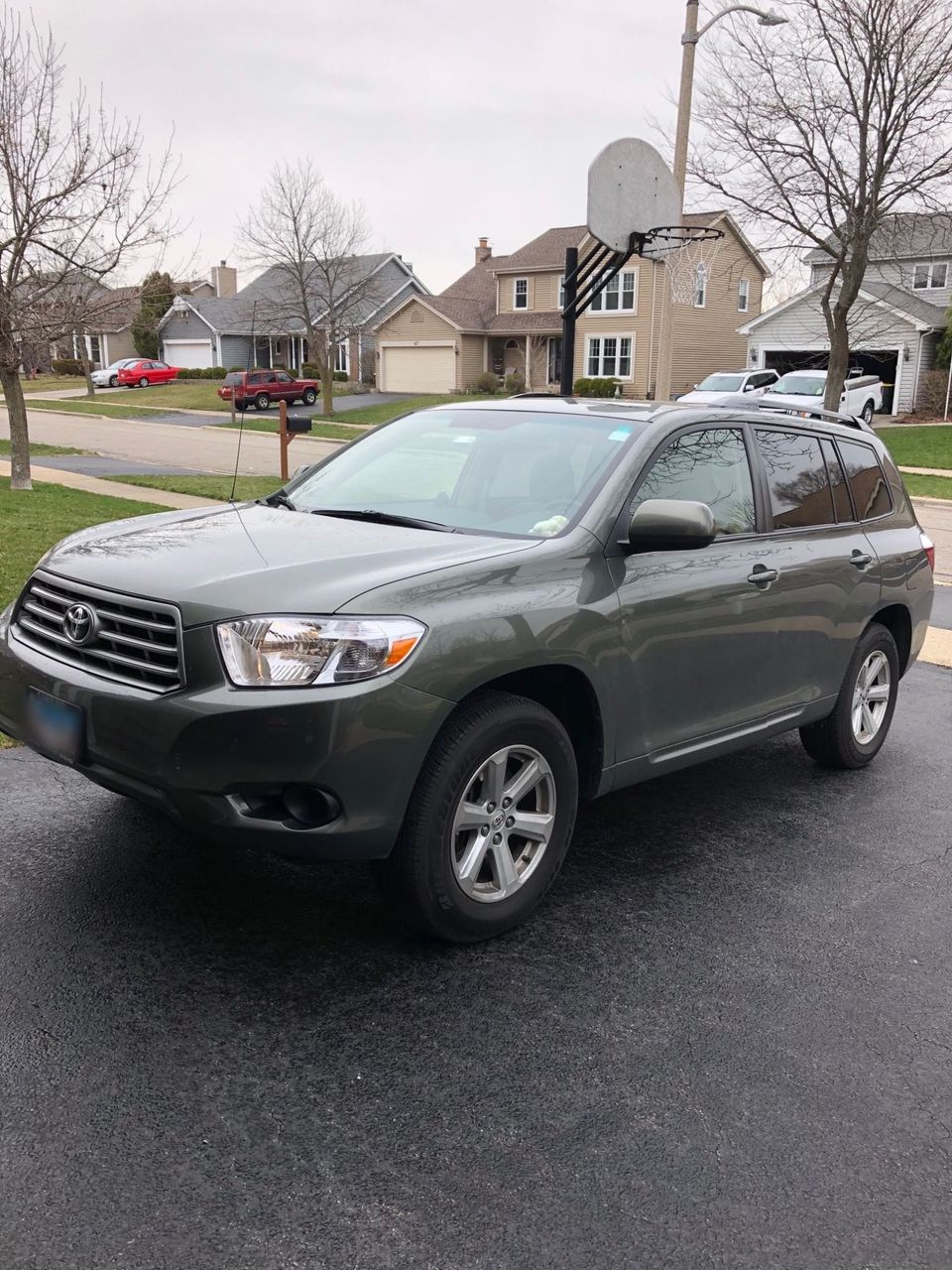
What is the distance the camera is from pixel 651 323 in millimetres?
44906

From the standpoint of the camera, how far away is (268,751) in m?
3.20

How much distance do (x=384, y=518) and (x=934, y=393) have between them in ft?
123

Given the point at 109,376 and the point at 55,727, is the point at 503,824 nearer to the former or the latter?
the point at 55,727

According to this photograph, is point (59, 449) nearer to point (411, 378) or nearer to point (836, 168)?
point (836, 168)

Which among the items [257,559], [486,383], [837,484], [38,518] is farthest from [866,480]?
[486,383]

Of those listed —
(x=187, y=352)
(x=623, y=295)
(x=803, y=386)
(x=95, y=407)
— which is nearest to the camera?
(x=803, y=386)

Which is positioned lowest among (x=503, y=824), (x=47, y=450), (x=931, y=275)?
(x=47, y=450)

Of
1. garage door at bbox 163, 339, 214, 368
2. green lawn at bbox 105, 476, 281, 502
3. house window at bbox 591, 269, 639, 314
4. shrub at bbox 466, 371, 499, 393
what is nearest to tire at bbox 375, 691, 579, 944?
green lawn at bbox 105, 476, 281, 502

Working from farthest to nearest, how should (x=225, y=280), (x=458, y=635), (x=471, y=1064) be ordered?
(x=225, y=280), (x=458, y=635), (x=471, y=1064)

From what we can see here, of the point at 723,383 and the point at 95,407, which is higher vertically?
the point at 723,383

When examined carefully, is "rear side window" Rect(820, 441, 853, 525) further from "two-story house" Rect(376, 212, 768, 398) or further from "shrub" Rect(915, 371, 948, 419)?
"two-story house" Rect(376, 212, 768, 398)

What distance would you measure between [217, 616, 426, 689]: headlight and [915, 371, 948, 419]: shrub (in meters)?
37.6

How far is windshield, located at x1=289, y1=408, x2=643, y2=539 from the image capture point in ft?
14.0

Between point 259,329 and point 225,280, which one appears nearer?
point 259,329
